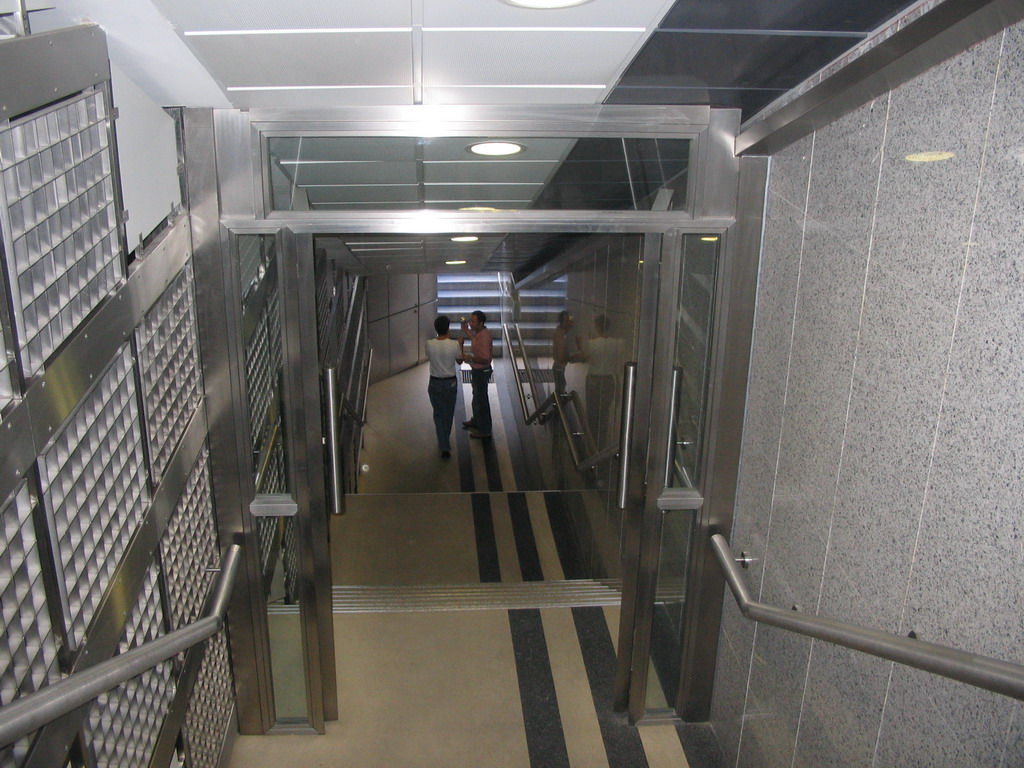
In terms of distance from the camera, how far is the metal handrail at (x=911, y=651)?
112 cm

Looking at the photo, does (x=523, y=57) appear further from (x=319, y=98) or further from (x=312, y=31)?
A: (x=319, y=98)

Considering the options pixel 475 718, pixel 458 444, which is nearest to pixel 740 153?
pixel 475 718

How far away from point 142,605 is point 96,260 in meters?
0.90

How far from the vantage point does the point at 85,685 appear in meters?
1.25

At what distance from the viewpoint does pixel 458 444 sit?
25.6 feet

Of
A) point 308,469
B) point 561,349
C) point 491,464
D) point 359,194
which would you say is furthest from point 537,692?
point 491,464

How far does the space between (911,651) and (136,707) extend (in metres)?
1.84

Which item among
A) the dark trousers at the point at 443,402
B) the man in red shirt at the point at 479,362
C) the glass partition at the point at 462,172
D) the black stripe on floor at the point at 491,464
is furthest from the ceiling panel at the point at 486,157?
the man in red shirt at the point at 479,362

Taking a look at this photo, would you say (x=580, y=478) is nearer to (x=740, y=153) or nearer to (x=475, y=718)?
(x=475, y=718)

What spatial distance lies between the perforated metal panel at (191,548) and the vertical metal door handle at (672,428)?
1.67 m

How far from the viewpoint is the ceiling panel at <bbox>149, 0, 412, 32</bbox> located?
4.53 ft

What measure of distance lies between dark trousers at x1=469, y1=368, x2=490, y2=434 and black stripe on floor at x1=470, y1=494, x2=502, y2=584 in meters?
2.37

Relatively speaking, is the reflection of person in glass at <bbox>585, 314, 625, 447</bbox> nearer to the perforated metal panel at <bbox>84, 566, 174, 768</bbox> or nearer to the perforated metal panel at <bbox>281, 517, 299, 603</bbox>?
the perforated metal panel at <bbox>281, 517, 299, 603</bbox>

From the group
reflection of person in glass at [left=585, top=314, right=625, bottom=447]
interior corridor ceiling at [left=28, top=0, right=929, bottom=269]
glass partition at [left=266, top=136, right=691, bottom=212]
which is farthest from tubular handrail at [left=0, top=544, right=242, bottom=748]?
reflection of person in glass at [left=585, top=314, right=625, bottom=447]
